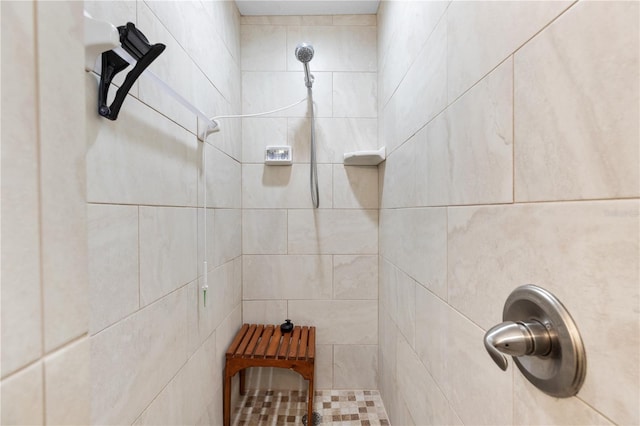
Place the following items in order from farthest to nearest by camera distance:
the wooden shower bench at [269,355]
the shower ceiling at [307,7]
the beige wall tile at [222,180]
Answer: the shower ceiling at [307,7], the wooden shower bench at [269,355], the beige wall tile at [222,180]

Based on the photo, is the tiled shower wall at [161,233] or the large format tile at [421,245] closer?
the tiled shower wall at [161,233]

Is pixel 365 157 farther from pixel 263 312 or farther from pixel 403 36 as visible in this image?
pixel 263 312

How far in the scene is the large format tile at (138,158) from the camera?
60 cm

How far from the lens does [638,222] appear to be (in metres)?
0.32

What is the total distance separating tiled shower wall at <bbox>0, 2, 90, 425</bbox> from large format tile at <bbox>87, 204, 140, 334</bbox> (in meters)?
0.36

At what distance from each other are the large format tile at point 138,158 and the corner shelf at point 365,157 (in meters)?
0.86

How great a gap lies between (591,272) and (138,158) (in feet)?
3.07

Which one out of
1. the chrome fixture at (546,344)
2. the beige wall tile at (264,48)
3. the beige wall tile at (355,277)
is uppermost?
the beige wall tile at (264,48)

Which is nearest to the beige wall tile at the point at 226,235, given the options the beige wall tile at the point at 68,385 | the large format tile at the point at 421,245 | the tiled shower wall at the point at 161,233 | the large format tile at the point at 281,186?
the tiled shower wall at the point at 161,233

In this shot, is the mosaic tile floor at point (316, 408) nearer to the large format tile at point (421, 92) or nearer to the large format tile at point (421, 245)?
the large format tile at point (421, 245)

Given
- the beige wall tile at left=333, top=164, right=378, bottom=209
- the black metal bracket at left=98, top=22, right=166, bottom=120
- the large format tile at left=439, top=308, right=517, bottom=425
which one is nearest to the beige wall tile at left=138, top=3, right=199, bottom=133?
the black metal bracket at left=98, top=22, right=166, bottom=120

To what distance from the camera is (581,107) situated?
39 cm

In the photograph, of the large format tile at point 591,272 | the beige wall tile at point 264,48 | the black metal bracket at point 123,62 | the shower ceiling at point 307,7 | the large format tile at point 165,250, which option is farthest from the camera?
the beige wall tile at point 264,48

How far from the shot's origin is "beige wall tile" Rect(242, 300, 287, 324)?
1724mm
